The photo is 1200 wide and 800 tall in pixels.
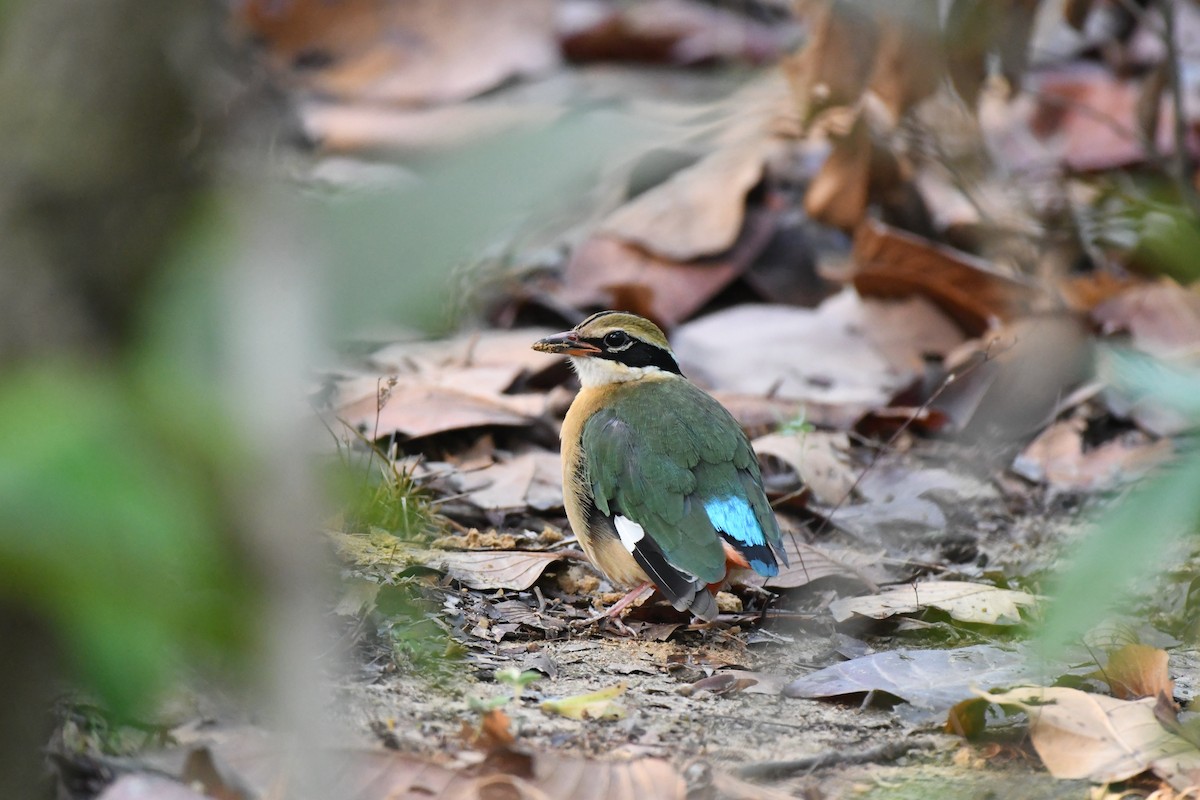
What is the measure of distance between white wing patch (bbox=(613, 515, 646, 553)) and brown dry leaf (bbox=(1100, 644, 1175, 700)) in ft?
4.49

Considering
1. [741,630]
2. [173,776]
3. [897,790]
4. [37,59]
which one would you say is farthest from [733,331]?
[37,59]

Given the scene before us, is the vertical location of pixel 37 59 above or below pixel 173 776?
above

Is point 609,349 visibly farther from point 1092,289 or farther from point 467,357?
point 1092,289

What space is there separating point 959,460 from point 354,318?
5349mm

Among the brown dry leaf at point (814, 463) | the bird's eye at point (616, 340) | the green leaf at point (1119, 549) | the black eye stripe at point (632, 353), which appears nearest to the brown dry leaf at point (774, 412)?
the brown dry leaf at point (814, 463)

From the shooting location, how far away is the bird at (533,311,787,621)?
4.19m

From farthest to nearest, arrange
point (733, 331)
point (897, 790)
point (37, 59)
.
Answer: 1. point (733, 331)
2. point (897, 790)
3. point (37, 59)

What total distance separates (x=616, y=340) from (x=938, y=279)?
7.98 feet

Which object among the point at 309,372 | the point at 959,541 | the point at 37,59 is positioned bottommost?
the point at 959,541

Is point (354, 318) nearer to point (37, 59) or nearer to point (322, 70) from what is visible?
point (37, 59)

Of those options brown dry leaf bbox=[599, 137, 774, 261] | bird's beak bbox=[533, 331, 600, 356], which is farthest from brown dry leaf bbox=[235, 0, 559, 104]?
bird's beak bbox=[533, 331, 600, 356]

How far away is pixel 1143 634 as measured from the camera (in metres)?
4.38

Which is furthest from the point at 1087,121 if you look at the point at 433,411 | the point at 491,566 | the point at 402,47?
the point at 491,566

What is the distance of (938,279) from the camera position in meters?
7.04
